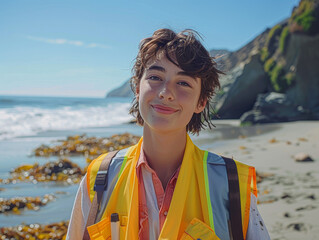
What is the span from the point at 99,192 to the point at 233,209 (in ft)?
2.27

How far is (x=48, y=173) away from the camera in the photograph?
20.7 ft

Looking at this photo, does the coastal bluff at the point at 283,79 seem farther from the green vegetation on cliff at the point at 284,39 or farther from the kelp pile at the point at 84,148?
the kelp pile at the point at 84,148

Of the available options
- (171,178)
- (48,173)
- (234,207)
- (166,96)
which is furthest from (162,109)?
(48,173)

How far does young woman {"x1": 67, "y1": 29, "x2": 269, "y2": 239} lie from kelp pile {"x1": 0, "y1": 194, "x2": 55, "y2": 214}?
3.20 metres

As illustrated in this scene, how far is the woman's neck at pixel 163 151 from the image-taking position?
5.89 ft

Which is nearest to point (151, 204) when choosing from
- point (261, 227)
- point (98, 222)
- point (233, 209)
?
point (98, 222)

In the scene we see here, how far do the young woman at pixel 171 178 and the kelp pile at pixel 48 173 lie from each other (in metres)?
4.52

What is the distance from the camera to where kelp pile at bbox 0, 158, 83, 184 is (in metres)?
6.03

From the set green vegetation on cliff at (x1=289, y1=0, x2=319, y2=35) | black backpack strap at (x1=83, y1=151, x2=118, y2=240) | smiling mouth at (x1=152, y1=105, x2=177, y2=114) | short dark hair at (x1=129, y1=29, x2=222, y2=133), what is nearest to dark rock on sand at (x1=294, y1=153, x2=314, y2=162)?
short dark hair at (x1=129, y1=29, x2=222, y2=133)

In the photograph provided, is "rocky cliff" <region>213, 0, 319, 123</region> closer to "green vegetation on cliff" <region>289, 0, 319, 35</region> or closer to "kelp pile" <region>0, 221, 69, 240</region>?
"green vegetation on cliff" <region>289, 0, 319, 35</region>

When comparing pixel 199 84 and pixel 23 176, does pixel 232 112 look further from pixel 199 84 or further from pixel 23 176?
pixel 199 84

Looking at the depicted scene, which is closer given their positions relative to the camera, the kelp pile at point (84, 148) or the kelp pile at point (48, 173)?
the kelp pile at point (48, 173)

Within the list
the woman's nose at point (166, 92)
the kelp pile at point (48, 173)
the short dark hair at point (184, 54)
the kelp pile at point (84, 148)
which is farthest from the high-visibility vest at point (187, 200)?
the kelp pile at point (84, 148)

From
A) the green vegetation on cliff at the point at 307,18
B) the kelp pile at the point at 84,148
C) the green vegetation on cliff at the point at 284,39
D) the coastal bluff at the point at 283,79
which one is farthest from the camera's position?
the green vegetation on cliff at the point at 284,39
